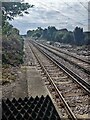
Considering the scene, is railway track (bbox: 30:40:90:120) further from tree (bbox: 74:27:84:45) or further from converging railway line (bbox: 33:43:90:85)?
tree (bbox: 74:27:84:45)

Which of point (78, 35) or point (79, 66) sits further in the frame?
point (78, 35)

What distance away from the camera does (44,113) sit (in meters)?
8.24

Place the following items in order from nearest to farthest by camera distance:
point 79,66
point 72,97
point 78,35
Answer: point 72,97
point 79,66
point 78,35

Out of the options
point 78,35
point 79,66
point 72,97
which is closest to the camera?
point 72,97

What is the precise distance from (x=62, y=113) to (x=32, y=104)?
1.07 m

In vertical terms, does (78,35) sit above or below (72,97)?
above

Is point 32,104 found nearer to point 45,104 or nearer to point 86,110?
point 45,104

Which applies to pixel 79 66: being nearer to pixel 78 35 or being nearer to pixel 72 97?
pixel 72 97

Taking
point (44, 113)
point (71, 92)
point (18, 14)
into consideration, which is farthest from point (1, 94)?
→ point (18, 14)

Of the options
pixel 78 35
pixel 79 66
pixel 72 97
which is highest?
pixel 78 35

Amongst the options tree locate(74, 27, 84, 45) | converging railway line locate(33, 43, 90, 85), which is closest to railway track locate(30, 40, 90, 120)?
converging railway line locate(33, 43, 90, 85)

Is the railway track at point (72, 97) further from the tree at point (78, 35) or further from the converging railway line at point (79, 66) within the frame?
the tree at point (78, 35)

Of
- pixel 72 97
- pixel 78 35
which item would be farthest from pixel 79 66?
pixel 78 35

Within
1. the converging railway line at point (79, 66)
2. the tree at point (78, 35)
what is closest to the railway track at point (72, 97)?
the converging railway line at point (79, 66)
